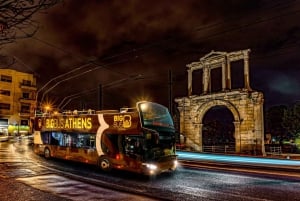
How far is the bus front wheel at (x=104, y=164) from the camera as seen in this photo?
16797 mm

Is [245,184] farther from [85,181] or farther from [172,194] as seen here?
[85,181]

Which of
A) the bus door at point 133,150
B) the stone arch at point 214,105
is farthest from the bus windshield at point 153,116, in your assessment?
the stone arch at point 214,105

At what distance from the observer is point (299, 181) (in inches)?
561

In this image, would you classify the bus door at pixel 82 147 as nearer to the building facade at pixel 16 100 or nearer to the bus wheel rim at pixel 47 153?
the bus wheel rim at pixel 47 153

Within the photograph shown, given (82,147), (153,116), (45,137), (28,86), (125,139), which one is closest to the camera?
(125,139)

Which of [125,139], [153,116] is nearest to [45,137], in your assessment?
[125,139]

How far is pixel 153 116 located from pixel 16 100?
55011 millimetres

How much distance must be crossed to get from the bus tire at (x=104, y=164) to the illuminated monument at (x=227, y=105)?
19066 mm

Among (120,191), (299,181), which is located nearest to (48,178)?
(120,191)

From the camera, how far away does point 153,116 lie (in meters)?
16.2

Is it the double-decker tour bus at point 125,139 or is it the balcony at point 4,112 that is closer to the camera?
the double-decker tour bus at point 125,139

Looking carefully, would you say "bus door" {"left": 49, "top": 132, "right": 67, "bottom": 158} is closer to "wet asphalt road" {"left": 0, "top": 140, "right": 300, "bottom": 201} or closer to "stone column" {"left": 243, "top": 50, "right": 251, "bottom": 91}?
"wet asphalt road" {"left": 0, "top": 140, "right": 300, "bottom": 201}

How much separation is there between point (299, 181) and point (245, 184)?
→ 3.18m

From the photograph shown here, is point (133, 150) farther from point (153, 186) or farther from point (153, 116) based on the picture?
point (153, 186)
